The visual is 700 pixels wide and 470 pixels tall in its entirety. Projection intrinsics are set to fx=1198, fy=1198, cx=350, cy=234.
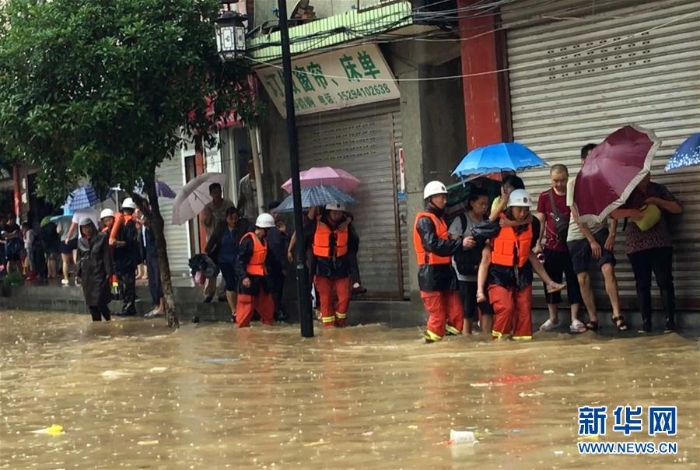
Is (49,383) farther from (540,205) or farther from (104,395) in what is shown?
(540,205)

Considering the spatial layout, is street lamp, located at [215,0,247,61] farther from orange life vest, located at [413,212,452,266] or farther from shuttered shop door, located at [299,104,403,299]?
orange life vest, located at [413,212,452,266]

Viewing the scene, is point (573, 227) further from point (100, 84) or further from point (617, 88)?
point (100, 84)

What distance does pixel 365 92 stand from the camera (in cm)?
1667

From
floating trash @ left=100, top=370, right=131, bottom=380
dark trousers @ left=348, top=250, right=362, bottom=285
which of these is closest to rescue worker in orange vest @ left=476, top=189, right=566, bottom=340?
dark trousers @ left=348, top=250, right=362, bottom=285

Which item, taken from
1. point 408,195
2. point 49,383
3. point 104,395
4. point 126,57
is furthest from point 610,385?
point 126,57

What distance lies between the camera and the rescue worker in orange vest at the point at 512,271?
12195 mm

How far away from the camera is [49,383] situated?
11766mm

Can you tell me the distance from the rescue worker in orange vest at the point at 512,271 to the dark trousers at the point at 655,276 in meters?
0.81

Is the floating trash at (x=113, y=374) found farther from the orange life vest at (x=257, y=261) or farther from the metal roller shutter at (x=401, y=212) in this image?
the metal roller shutter at (x=401, y=212)

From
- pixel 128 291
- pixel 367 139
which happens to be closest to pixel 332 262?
pixel 367 139

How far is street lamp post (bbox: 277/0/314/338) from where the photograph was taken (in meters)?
14.0

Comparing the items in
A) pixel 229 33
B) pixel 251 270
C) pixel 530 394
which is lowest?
pixel 530 394

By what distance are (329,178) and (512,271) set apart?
462cm

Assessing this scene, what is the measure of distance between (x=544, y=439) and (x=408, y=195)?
8.59 m
